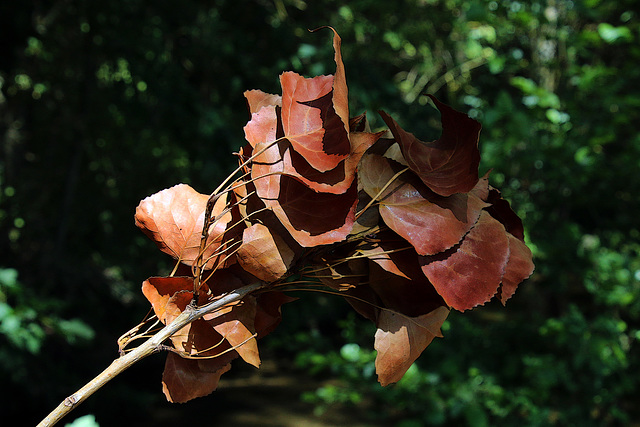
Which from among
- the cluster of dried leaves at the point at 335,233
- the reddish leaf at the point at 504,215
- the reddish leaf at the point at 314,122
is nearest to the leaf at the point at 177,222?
the cluster of dried leaves at the point at 335,233

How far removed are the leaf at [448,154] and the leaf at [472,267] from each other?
4cm

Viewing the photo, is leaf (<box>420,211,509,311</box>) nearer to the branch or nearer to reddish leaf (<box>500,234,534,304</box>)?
reddish leaf (<box>500,234,534,304</box>)

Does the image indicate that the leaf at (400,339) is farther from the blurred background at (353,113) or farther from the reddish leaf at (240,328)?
the blurred background at (353,113)

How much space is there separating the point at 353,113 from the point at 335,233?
2280mm

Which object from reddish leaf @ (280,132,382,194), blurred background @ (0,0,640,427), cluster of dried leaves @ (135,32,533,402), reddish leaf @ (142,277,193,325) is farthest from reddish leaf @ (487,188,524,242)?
blurred background @ (0,0,640,427)

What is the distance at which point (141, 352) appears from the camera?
1.33 ft

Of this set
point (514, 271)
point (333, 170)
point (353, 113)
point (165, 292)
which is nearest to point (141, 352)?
point (165, 292)

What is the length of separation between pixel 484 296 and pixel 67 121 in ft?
12.5

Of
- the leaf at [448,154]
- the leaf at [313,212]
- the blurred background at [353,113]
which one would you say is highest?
the leaf at [313,212]

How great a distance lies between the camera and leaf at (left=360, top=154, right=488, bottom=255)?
442 millimetres

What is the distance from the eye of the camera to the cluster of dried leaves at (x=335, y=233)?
0.44 metres

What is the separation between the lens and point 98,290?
366 centimetres

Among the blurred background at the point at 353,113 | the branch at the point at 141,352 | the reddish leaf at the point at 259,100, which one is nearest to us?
the branch at the point at 141,352

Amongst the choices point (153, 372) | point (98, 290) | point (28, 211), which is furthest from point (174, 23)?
point (153, 372)
